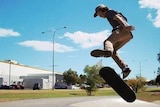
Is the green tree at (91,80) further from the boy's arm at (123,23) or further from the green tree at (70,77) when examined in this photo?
the green tree at (70,77)

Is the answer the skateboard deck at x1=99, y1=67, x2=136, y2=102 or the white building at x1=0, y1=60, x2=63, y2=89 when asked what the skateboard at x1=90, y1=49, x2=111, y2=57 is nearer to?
the skateboard deck at x1=99, y1=67, x2=136, y2=102

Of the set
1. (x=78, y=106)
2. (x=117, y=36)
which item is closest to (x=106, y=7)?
(x=117, y=36)

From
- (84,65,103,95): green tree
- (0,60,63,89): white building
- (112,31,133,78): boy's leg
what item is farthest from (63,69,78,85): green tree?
(112,31,133,78): boy's leg

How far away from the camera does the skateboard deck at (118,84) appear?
234 inches

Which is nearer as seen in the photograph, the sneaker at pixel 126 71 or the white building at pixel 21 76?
the sneaker at pixel 126 71

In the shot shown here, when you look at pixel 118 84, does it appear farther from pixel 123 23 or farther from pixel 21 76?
pixel 21 76

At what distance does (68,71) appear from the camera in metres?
122

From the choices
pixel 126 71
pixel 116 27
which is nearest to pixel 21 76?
pixel 126 71

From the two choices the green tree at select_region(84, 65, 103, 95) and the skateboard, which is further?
the green tree at select_region(84, 65, 103, 95)

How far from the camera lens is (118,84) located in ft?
19.8

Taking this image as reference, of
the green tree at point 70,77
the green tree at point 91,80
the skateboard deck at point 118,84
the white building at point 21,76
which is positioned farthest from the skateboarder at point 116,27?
the green tree at point 70,77

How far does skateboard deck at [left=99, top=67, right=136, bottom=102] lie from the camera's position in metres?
5.94

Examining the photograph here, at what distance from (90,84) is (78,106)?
3157 cm

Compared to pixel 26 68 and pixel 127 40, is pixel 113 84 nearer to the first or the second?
pixel 127 40
